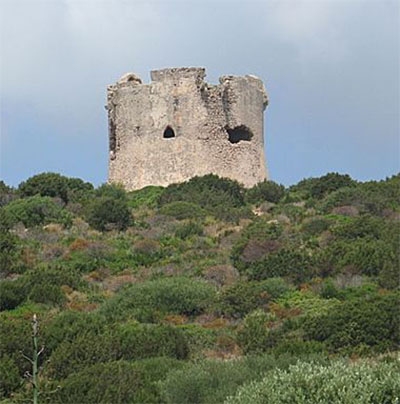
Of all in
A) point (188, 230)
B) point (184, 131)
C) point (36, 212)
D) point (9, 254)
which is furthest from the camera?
point (184, 131)

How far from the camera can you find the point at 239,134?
34469mm

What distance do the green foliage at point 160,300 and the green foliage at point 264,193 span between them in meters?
10.6

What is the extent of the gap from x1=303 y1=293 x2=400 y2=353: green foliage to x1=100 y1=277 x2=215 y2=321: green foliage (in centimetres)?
311

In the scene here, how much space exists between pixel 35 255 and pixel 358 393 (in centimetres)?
1552

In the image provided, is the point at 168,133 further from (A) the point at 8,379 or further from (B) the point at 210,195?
(A) the point at 8,379

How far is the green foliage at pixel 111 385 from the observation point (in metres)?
15.2

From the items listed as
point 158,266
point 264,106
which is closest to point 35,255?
point 158,266

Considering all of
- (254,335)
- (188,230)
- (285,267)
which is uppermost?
(188,230)

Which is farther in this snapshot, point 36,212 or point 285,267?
point 36,212

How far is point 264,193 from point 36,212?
6.38 meters

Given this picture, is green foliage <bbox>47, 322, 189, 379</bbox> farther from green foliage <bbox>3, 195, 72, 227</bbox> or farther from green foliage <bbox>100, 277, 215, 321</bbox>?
green foliage <bbox>3, 195, 72, 227</bbox>

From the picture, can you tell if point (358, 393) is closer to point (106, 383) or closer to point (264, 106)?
point (106, 383)

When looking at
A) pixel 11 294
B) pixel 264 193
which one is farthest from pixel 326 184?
pixel 11 294

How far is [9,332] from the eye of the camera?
18797mm
